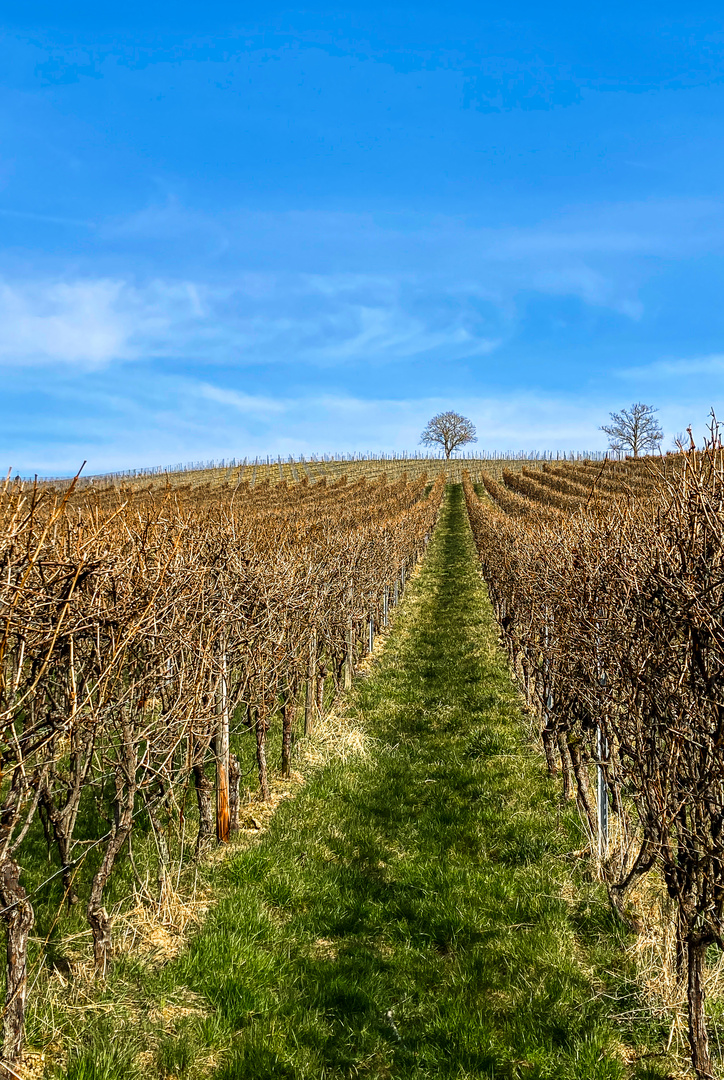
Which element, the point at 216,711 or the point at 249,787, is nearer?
the point at 216,711

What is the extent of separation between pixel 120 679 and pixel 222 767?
161 cm

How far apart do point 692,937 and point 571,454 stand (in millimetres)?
88591

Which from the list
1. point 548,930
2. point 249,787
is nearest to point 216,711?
point 249,787

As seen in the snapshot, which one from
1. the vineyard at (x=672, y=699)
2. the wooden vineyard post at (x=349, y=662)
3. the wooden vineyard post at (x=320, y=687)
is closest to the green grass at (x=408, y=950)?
the vineyard at (x=672, y=699)

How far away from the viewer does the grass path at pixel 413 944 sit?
12.0ft

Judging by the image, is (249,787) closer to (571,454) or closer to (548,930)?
(548,930)

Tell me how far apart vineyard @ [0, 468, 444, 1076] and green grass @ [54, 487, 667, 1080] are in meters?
0.69

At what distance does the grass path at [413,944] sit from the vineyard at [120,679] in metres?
0.77

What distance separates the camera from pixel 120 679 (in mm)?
4918

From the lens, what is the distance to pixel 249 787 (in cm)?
746

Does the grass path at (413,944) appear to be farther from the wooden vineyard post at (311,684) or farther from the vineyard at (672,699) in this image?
the wooden vineyard post at (311,684)

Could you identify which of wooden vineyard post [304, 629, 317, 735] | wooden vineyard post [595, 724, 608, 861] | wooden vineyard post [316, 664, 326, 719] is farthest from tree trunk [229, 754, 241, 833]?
wooden vineyard post [595, 724, 608, 861]

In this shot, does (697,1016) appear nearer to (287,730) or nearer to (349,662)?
(287,730)

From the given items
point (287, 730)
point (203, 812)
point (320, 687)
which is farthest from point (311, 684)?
point (203, 812)
